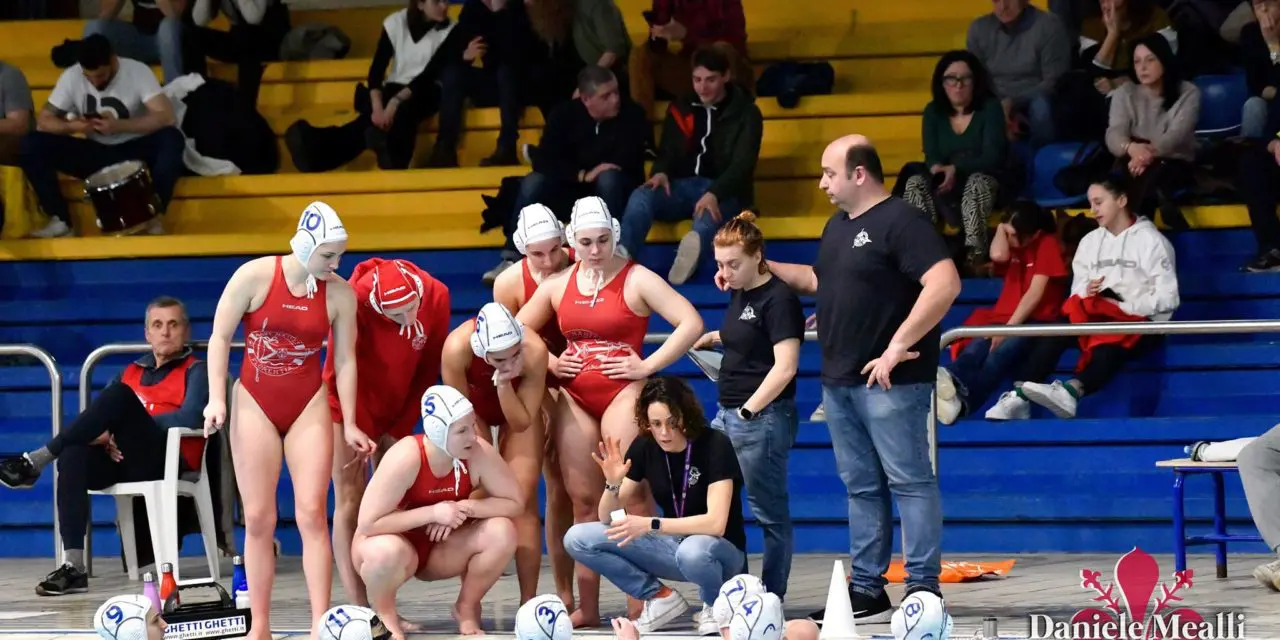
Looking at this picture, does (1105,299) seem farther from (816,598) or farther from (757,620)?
(757,620)

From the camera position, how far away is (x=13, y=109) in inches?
504

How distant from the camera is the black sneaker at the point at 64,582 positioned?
29.4 ft

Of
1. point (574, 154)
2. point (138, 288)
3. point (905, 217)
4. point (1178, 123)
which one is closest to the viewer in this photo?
point (905, 217)

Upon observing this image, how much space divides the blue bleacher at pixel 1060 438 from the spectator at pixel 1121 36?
1276 millimetres

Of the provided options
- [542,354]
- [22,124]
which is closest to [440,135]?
[22,124]

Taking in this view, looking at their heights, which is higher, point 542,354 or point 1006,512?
point 542,354

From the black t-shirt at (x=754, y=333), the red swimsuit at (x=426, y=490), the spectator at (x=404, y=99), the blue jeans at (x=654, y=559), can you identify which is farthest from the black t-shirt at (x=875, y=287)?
the spectator at (x=404, y=99)

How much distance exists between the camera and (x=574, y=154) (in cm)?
1160

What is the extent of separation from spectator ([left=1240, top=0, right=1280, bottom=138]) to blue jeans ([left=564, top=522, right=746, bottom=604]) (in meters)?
5.33

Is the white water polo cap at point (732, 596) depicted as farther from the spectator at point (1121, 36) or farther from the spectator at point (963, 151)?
the spectator at point (1121, 36)

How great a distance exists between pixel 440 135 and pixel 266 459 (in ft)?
20.0

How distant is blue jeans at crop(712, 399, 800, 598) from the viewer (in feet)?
23.9

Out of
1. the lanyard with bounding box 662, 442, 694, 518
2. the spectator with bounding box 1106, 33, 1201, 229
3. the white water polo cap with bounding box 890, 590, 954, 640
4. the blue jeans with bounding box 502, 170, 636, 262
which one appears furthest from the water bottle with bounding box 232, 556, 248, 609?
the spectator with bounding box 1106, 33, 1201, 229

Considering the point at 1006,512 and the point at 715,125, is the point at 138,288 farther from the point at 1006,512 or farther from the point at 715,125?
the point at 1006,512
